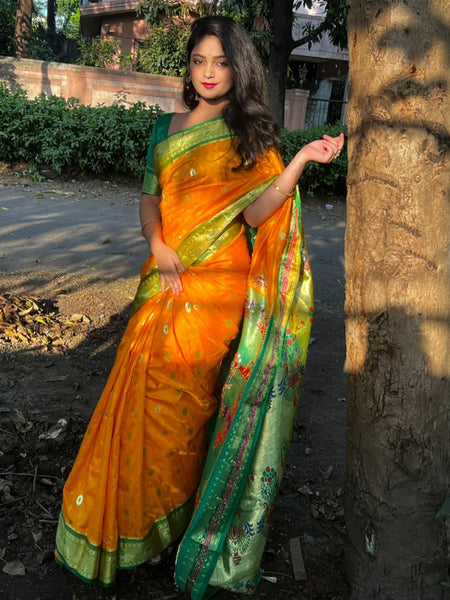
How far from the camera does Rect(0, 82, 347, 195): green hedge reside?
9.84 m

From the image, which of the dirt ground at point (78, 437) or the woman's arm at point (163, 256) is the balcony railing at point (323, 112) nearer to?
the dirt ground at point (78, 437)

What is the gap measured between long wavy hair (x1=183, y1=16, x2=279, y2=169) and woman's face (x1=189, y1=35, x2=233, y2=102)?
0.7 inches

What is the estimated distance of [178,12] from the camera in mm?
11500

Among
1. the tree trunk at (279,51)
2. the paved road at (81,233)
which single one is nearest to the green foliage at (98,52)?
the paved road at (81,233)

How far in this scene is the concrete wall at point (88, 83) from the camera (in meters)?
14.0

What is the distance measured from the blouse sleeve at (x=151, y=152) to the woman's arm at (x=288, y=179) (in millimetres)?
370

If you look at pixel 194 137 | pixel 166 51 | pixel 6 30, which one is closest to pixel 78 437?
pixel 194 137

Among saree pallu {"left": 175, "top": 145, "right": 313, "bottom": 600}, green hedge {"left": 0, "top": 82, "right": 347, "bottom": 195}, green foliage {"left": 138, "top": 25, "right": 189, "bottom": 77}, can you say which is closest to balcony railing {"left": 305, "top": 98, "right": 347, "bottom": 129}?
green foliage {"left": 138, "top": 25, "right": 189, "bottom": 77}

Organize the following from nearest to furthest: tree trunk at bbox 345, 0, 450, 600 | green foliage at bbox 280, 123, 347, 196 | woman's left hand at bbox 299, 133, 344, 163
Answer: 1. tree trunk at bbox 345, 0, 450, 600
2. woman's left hand at bbox 299, 133, 344, 163
3. green foliage at bbox 280, 123, 347, 196

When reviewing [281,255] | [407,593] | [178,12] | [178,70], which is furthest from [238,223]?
[178,70]

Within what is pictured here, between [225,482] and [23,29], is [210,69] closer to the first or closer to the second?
[225,482]

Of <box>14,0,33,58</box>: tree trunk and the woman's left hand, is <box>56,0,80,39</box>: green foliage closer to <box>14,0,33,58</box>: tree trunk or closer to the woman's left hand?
<box>14,0,33,58</box>: tree trunk

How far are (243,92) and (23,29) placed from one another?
53.1 ft

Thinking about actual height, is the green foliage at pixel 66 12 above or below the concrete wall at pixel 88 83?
above
